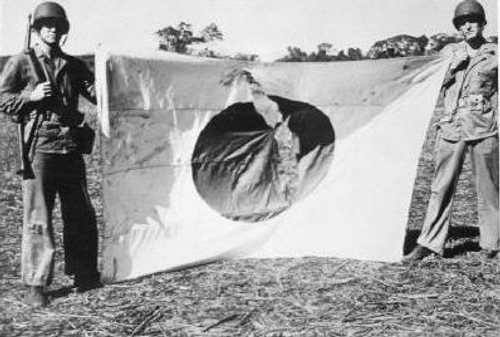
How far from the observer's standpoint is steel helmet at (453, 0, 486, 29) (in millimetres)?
4668

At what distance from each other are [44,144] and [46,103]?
29cm

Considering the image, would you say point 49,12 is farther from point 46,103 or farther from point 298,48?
point 298,48

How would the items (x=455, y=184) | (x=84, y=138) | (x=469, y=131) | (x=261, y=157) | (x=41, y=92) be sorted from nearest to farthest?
(x=41, y=92) < (x=84, y=138) < (x=469, y=131) < (x=455, y=184) < (x=261, y=157)

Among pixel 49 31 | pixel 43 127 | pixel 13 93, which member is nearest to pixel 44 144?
pixel 43 127

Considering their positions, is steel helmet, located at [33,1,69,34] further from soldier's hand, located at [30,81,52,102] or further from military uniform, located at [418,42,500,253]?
military uniform, located at [418,42,500,253]

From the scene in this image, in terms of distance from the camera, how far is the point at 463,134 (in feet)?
15.7

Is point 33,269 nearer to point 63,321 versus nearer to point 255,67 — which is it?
point 63,321

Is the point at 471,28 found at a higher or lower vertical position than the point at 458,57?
higher

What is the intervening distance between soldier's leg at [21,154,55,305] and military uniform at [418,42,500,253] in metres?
2.98

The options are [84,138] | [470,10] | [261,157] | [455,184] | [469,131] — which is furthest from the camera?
[261,157]

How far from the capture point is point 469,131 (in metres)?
4.77

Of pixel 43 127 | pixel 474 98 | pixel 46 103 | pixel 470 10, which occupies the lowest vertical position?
pixel 43 127

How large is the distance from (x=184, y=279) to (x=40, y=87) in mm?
1775

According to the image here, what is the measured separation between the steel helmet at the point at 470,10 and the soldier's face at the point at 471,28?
40mm
